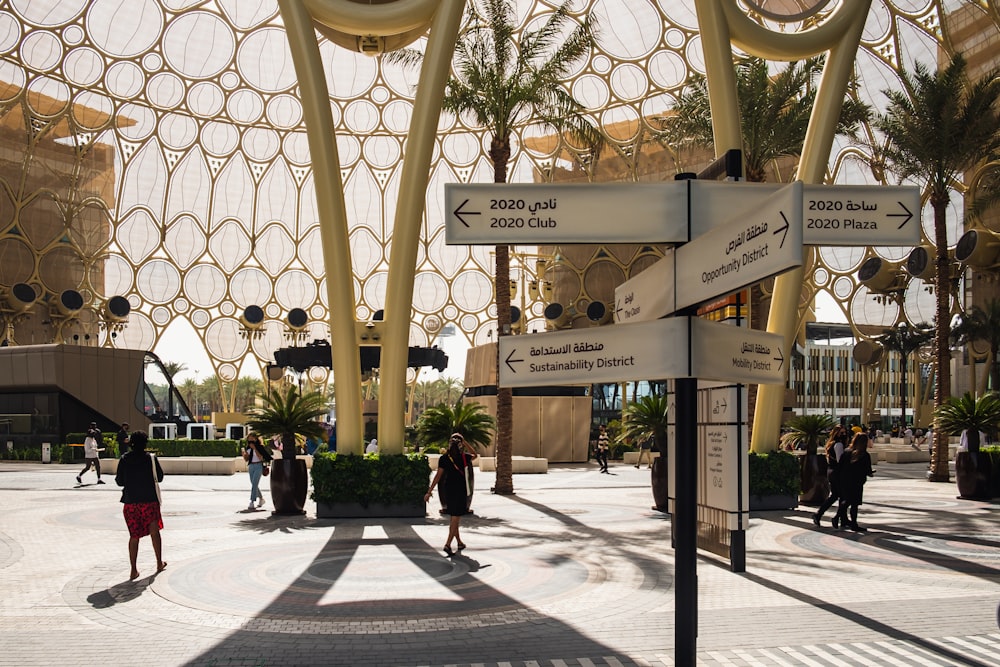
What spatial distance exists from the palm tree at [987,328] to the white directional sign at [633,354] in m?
46.4

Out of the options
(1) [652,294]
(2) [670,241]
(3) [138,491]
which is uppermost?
(2) [670,241]

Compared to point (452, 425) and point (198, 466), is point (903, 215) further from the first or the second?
point (198, 466)

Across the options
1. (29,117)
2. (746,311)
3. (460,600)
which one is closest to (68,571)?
(460,600)

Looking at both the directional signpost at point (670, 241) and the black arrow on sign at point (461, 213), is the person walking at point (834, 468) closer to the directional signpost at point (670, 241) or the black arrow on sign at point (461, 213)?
the directional signpost at point (670, 241)

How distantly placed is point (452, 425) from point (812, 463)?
7934 mm

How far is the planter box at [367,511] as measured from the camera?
15594 millimetres

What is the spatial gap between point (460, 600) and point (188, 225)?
62.0 meters

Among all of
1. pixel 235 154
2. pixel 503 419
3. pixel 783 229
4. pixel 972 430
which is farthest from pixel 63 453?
pixel 783 229

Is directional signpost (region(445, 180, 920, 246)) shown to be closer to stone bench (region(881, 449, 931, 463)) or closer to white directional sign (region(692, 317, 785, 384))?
white directional sign (region(692, 317, 785, 384))

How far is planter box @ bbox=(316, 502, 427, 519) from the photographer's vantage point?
51.2 feet

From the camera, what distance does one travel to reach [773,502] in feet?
55.2

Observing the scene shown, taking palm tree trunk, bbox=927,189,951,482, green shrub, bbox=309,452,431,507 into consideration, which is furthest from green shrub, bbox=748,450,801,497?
palm tree trunk, bbox=927,189,951,482

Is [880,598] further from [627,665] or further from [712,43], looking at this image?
[712,43]

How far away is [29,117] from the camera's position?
189 feet
